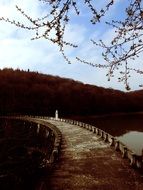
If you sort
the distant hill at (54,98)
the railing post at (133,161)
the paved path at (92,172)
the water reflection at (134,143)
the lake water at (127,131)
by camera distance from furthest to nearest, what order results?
the distant hill at (54,98)
the lake water at (127,131)
the water reflection at (134,143)
the railing post at (133,161)
the paved path at (92,172)

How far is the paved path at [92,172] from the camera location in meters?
15.6

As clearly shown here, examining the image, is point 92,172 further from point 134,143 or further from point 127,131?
point 127,131

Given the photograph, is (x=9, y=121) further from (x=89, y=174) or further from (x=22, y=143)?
(x=89, y=174)

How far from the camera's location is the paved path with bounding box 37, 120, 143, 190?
15.6 m

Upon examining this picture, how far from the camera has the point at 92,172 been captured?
18.1 meters

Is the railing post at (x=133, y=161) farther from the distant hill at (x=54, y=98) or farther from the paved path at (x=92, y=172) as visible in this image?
the distant hill at (x=54, y=98)

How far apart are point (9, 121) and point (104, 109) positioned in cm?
6866

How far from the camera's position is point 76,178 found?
16.9m

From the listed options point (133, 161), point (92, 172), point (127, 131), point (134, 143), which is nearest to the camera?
point (92, 172)

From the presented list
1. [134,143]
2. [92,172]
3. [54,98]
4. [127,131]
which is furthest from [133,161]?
[54,98]

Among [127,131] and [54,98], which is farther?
[54,98]

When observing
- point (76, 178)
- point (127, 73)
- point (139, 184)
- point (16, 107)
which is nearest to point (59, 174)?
point (76, 178)

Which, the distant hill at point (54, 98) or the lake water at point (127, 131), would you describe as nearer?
the lake water at point (127, 131)

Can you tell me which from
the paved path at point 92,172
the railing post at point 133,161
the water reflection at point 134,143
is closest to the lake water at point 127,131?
the water reflection at point 134,143
